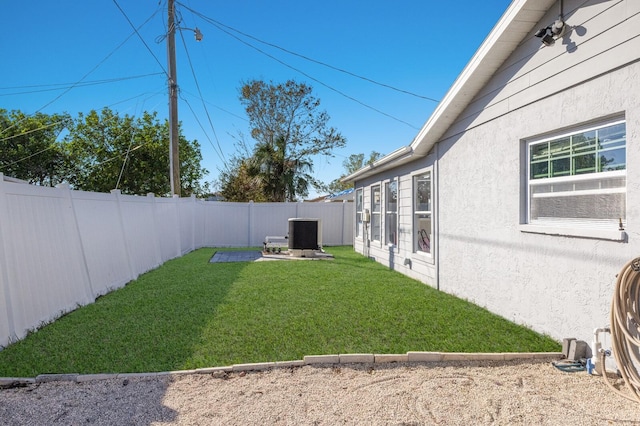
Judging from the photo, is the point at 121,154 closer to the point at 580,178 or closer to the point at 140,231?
the point at 140,231

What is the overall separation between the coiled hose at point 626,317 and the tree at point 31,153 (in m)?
27.6

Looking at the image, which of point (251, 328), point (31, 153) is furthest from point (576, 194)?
point (31, 153)

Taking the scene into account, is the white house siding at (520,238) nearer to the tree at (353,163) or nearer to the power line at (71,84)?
the power line at (71,84)

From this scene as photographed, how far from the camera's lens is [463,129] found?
6.24 meters

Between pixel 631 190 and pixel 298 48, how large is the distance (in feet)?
41.4

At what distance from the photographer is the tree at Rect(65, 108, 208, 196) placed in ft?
78.6

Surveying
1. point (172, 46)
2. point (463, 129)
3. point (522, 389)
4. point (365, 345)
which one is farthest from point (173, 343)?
point (172, 46)

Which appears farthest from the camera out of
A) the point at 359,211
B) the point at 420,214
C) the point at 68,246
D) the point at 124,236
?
the point at 359,211

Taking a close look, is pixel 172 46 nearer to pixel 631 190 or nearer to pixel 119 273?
pixel 119 273

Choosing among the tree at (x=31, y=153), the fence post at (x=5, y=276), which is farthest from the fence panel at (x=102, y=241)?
the tree at (x=31, y=153)

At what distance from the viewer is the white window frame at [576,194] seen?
3.48 m

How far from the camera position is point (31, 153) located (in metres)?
24.4

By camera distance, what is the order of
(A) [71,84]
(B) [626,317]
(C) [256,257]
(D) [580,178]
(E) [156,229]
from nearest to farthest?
(B) [626,317]
(D) [580,178]
(E) [156,229]
(C) [256,257]
(A) [71,84]

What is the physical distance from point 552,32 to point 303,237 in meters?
8.64
